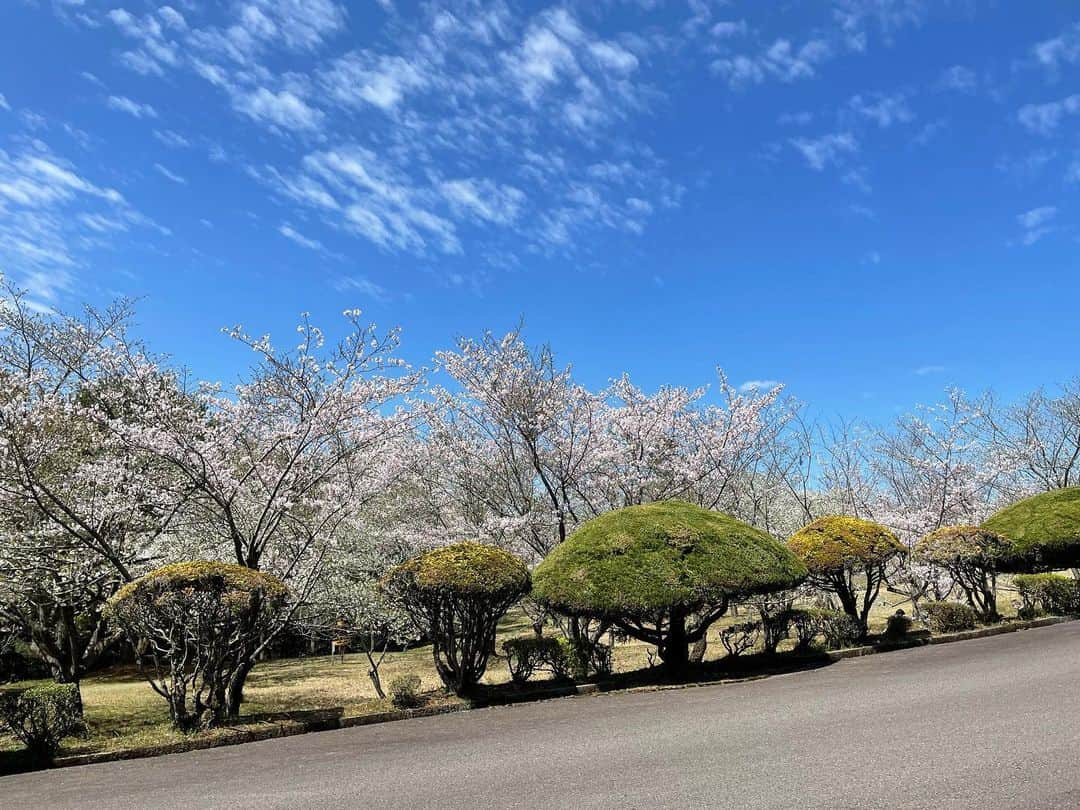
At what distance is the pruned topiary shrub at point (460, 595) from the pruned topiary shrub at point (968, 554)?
32.0 ft

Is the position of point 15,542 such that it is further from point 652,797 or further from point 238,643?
point 652,797

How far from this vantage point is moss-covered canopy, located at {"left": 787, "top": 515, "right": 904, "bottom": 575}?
43.2ft

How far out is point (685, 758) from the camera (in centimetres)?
571

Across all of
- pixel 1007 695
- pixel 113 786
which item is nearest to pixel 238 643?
pixel 113 786

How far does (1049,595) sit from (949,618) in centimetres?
381

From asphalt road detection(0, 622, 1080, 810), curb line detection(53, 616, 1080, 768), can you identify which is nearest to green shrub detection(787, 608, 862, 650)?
curb line detection(53, 616, 1080, 768)

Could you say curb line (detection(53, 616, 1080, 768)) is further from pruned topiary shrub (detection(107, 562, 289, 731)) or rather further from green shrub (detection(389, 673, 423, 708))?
pruned topiary shrub (detection(107, 562, 289, 731))

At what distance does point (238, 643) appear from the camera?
871 cm

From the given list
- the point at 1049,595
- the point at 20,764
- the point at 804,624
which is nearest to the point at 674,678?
the point at 804,624

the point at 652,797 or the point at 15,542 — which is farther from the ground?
the point at 15,542

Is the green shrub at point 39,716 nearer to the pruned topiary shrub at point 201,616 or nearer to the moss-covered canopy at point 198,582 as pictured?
the pruned topiary shrub at point 201,616

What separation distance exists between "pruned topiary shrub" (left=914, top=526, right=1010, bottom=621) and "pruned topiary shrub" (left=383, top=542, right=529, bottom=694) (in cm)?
976

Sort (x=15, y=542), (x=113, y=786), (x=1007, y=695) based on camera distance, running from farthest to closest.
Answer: (x=15, y=542), (x=1007, y=695), (x=113, y=786)

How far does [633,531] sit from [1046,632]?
9.15 m
